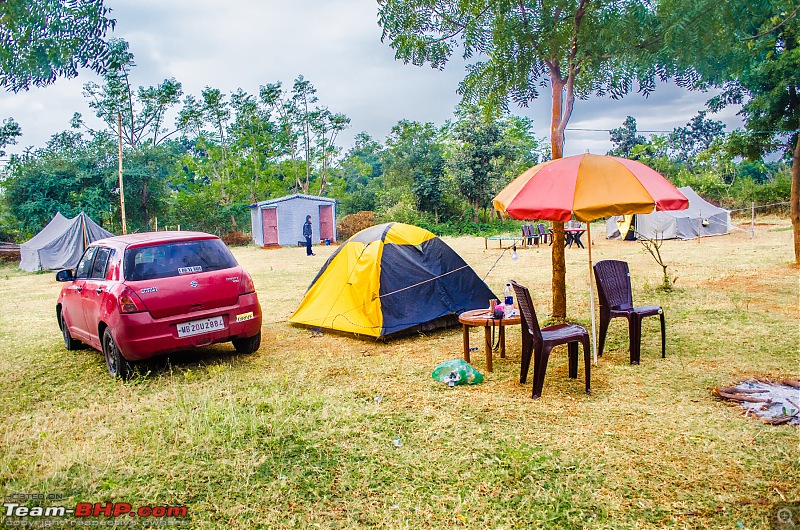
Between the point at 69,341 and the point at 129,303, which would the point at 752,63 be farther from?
the point at 69,341

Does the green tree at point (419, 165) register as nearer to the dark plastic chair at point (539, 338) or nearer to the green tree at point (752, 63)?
the green tree at point (752, 63)

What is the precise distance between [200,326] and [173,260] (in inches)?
30.4

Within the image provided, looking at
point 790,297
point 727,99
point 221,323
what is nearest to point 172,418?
point 221,323

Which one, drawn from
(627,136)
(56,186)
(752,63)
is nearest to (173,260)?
(752,63)

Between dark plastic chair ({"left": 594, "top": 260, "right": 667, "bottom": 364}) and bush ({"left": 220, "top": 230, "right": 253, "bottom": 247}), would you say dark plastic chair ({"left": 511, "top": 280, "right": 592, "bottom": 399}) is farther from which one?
bush ({"left": 220, "top": 230, "right": 253, "bottom": 247})

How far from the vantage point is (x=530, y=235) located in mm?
21969

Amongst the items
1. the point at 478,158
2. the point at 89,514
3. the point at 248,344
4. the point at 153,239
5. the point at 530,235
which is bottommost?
the point at 89,514

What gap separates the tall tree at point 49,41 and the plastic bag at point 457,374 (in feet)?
12.7

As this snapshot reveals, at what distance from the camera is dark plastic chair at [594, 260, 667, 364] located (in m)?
5.88

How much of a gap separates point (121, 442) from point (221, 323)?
1970 millimetres

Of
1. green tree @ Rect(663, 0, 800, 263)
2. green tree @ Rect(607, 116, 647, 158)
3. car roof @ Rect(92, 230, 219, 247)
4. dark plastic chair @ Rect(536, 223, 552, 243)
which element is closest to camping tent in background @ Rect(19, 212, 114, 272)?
car roof @ Rect(92, 230, 219, 247)

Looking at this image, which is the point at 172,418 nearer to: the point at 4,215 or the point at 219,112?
the point at 4,215

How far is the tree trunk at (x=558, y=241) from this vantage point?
7.25 metres

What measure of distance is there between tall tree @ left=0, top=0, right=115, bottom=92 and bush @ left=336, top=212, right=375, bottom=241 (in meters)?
28.9
